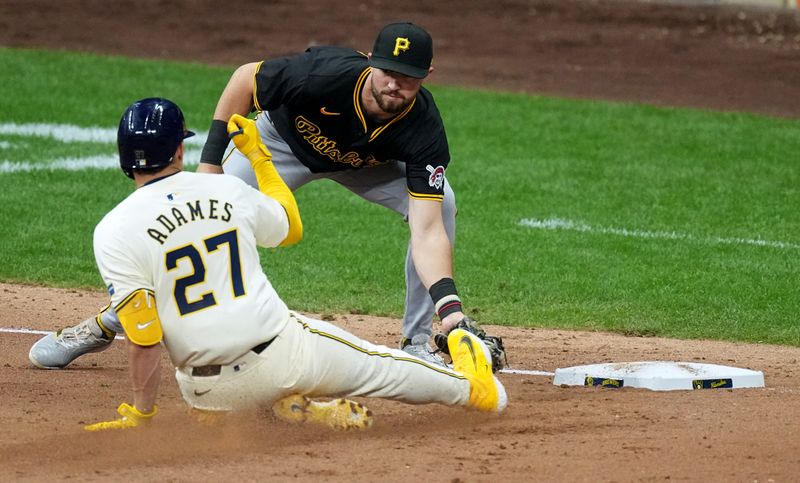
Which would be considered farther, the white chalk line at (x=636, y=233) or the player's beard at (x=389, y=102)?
the white chalk line at (x=636, y=233)

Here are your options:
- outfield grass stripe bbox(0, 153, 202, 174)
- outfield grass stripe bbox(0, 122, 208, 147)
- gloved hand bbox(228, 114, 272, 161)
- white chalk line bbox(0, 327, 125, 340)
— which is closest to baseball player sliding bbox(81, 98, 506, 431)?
gloved hand bbox(228, 114, 272, 161)

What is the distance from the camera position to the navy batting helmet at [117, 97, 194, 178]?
4.74 meters

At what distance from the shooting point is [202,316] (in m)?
4.76

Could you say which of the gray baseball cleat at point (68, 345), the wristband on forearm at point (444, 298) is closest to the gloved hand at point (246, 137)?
the wristband on forearm at point (444, 298)

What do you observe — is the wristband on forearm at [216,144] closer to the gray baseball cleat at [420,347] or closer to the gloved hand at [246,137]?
the gloved hand at [246,137]

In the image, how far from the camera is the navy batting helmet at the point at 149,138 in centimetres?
474

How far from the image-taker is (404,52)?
5727 millimetres

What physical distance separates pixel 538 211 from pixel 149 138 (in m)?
6.17

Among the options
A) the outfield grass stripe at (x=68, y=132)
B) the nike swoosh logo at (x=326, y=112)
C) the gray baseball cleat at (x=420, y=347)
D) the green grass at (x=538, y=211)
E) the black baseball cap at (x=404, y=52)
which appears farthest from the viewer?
the outfield grass stripe at (x=68, y=132)

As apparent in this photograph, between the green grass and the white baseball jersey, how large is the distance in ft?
10.3

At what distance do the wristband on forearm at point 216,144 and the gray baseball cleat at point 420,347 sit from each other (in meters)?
1.32

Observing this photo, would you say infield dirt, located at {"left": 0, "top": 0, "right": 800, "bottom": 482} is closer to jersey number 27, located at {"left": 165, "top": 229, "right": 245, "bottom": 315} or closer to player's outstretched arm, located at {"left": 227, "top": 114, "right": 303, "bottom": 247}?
jersey number 27, located at {"left": 165, "top": 229, "right": 245, "bottom": 315}

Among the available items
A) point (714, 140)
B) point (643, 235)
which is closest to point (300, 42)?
point (714, 140)

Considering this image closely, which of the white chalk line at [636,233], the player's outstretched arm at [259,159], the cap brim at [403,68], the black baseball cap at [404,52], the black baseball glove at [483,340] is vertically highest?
the black baseball cap at [404,52]
